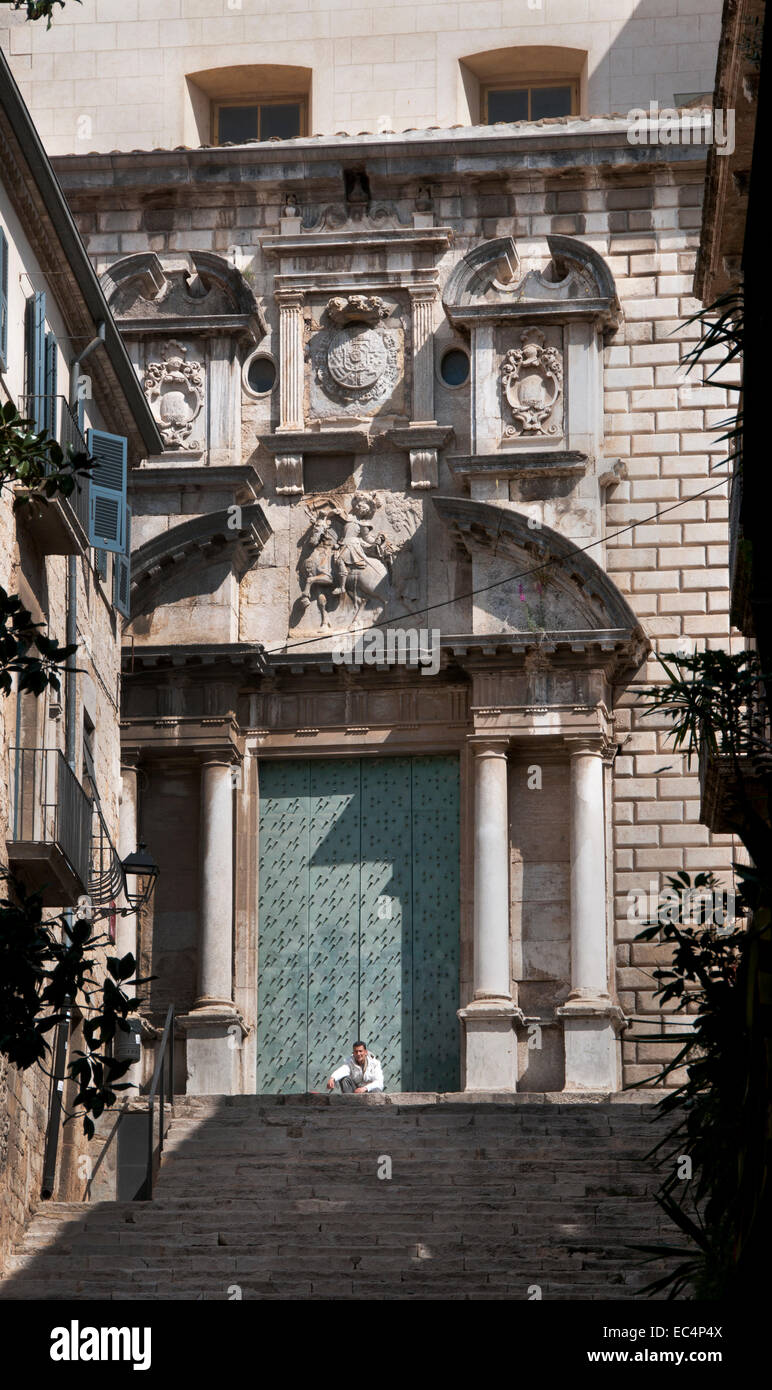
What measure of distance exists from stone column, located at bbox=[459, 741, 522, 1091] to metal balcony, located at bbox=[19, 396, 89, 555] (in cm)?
607

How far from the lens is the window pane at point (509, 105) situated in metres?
32.4

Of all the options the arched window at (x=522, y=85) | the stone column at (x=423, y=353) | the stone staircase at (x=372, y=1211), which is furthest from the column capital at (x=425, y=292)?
the stone staircase at (x=372, y=1211)

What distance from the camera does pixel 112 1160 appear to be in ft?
78.5

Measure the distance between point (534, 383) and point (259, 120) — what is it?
187 inches

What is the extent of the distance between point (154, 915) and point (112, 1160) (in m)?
6.36

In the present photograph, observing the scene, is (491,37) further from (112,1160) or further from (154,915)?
(112,1160)

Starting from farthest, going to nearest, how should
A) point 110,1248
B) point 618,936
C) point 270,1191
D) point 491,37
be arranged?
point 491,37, point 618,936, point 270,1191, point 110,1248

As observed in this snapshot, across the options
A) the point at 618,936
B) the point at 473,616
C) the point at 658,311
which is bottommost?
the point at 618,936

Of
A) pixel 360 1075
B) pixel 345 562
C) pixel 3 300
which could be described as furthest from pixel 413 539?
pixel 3 300

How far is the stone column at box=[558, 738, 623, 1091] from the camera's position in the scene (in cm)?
2866

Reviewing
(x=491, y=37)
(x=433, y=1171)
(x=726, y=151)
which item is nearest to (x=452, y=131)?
(x=491, y=37)

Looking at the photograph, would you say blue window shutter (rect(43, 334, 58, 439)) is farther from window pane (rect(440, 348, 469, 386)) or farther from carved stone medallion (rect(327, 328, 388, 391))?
window pane (rect(440, 348, 469, 386))

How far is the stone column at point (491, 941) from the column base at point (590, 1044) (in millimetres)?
526

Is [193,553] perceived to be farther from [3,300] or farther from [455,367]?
[3,300]
